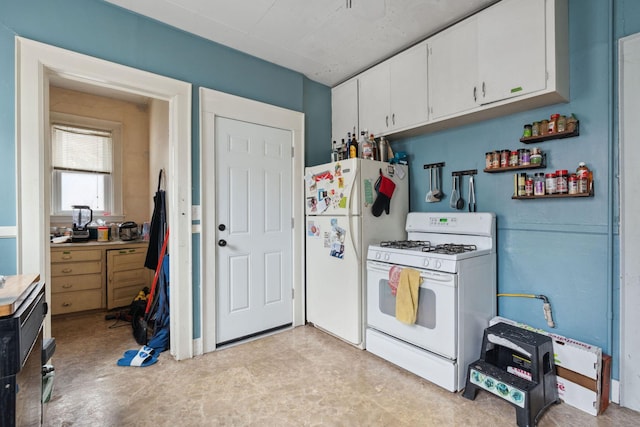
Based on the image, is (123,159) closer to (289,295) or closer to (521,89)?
(289,295)

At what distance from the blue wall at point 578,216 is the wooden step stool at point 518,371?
36 cm

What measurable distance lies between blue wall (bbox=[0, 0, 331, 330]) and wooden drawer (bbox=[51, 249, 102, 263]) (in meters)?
1.78

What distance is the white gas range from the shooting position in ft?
6.58

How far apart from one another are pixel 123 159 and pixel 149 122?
24.1 inches

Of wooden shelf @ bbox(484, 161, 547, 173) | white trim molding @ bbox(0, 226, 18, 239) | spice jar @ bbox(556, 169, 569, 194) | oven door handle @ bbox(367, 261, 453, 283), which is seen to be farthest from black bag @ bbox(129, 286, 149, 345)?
spice jar @ bbox(556, 169, 569, 194)

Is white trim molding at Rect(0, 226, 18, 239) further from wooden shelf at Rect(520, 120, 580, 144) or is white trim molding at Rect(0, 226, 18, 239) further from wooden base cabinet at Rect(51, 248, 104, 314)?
wooden shelf at Rect(520, 120, 580, 144)

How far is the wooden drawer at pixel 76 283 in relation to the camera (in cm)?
337

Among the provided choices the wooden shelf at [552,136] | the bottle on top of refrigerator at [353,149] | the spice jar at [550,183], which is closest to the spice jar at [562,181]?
the spice jar at [550,183]

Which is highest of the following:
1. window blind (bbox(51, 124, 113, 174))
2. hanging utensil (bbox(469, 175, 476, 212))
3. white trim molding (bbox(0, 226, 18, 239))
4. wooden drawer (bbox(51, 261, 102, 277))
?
window blind (bbox(51, 124, 113, 174))

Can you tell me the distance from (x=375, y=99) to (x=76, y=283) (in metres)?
3.81

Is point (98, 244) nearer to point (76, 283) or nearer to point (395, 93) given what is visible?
point (76, 283)

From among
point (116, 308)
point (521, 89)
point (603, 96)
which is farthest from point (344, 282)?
point (116, 308)

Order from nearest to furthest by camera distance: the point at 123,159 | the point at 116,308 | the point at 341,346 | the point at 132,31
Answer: the point at 132,31, the point at 341,346, the point at 116,308, the point at 123,159

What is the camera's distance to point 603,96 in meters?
1.90
